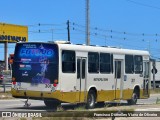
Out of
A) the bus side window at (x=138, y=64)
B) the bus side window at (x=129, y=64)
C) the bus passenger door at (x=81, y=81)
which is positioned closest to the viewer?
the bus passenger door at (x=81, y=81)

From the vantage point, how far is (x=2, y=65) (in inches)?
2514

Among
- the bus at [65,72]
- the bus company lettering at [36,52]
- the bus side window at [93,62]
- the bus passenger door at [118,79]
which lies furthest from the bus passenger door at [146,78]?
the bus company lettering at [36,52]

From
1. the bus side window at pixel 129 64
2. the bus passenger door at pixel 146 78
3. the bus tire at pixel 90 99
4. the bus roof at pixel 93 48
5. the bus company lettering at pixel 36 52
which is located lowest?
the bus tire at pixel 90 99

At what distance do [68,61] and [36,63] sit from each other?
1.37 meters

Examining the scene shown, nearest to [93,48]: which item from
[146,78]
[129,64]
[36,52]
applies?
[36,52]

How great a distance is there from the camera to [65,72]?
2083 cm

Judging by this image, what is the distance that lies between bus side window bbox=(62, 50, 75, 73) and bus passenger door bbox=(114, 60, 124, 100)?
4205 millimetres

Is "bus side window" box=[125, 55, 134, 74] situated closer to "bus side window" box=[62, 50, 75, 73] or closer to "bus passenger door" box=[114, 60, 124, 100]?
"bus passenger door" box=[114, 60, 124, 100]

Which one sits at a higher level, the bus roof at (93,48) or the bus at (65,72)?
the bus roof at (93,48)

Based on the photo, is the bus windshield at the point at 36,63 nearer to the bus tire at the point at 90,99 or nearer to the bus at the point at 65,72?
the bus at the point at 65,72

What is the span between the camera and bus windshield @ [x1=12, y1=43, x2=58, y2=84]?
67.5 ft

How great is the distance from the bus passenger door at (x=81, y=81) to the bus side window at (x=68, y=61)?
49 centimetres

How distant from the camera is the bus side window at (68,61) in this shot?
2078 centimetres

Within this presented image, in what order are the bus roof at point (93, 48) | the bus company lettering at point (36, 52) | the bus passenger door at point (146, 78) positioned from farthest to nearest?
the bus passenger door at point (146, 78) < the bus roof at point (93, 48) < the bus company lettering at point (36, 52)
